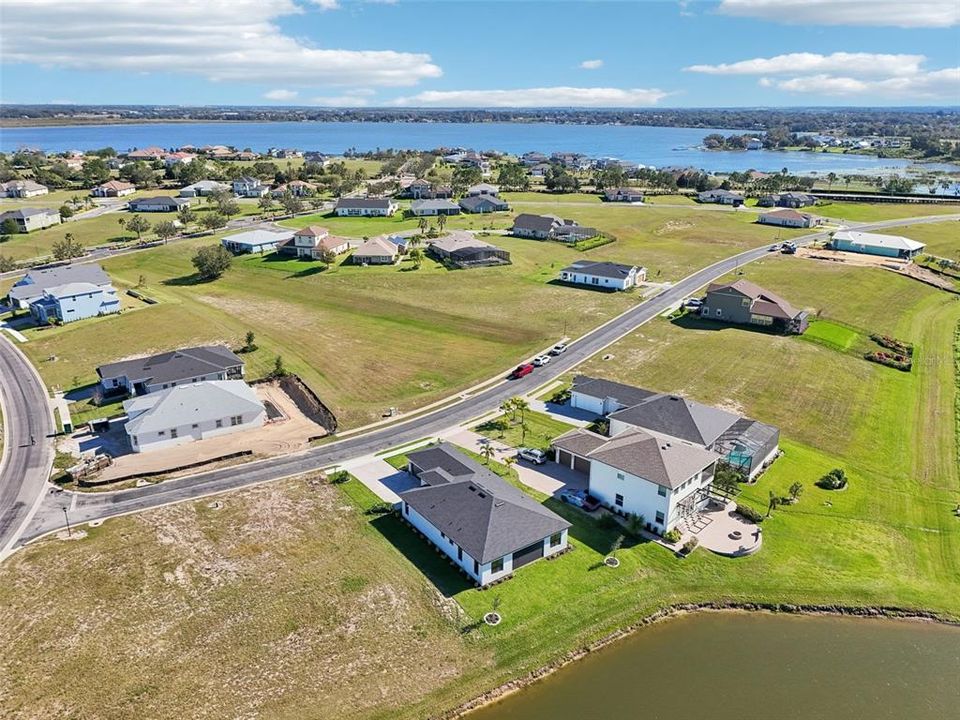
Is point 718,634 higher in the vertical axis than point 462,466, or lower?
lower

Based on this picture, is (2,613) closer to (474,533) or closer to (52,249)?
(474,533)

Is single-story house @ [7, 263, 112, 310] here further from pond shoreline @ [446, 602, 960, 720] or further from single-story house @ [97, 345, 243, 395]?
pond shoreline @ [446, 602, 960, 720]

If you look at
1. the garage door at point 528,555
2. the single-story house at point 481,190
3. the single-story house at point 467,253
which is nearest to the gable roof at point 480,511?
the garage door at point 528,555

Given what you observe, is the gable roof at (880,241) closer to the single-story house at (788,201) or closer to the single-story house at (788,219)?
the single-story house at (788,219)

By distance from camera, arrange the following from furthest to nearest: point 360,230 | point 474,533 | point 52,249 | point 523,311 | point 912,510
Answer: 1. point 360,230
2. point 52,249
3. point 523,311
4. point 912,510
5. point 474,533

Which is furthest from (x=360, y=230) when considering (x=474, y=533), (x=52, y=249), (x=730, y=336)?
(x=474, y=533)

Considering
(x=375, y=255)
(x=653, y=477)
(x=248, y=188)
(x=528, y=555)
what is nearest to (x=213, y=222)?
(x=375, y=255)
